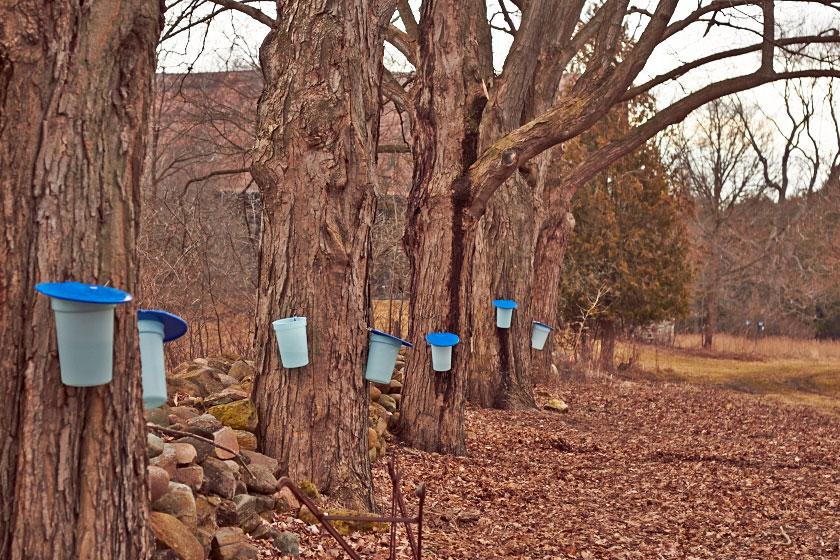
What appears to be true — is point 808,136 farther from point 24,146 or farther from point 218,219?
point 24,146

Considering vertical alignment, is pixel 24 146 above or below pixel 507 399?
above

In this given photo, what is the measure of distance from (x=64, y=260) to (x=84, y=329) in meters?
0.26

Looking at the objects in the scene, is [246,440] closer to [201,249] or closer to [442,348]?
[442,348]

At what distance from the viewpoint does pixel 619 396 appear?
12.1 metres

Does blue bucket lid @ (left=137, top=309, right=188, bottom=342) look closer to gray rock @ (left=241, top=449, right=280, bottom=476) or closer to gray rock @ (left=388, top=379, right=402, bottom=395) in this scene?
gray rock @ (left=241, top=449, right=280, bottom=476)

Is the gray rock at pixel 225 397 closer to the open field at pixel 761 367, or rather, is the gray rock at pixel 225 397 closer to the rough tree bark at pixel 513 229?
the rough tree bark at pixel 513 229

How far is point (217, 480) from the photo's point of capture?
163 inches

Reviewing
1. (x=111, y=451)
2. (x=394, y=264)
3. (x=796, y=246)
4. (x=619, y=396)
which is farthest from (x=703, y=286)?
(x=111, y=451)

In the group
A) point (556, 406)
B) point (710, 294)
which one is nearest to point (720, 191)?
point (710, 294)

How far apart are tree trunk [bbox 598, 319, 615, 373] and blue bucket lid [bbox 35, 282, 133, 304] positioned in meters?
14.1

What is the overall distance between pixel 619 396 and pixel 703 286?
16091 mm

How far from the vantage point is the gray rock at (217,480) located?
13.5 ft

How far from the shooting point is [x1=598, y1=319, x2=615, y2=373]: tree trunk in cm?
1594

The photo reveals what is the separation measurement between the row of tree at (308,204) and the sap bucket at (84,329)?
10cm
